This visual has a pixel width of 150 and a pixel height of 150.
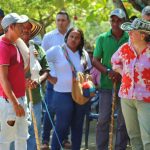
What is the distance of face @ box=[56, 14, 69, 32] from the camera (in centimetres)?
934

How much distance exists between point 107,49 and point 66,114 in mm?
1138

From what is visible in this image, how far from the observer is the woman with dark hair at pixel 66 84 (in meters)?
7.70

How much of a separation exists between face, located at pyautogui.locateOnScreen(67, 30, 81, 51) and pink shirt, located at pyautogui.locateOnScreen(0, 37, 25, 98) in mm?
1425

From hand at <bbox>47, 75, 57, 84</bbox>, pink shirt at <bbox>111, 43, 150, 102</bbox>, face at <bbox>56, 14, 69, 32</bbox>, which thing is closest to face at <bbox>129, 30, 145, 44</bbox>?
pink shirt at <bbox>111, 43, 150, 102</bbox>

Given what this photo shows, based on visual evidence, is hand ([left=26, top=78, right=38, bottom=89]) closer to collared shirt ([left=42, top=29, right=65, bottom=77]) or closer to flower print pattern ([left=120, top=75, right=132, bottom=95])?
flower print pattern ([left=120, top=75, right=132, bottom=95])

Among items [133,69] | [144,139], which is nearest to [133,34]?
[133,69]

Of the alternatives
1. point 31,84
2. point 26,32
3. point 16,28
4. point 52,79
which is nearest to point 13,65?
point 16,28

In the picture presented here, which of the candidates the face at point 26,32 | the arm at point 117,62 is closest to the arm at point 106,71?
the arm at point 117,62

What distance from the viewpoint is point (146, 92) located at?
6.68 metres

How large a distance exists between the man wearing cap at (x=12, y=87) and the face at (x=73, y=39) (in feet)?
4.52

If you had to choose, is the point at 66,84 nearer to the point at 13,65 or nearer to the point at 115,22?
the point at 115,22

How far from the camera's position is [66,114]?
769 cm

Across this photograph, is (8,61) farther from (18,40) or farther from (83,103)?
(83,103)

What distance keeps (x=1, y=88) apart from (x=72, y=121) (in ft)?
5.63
